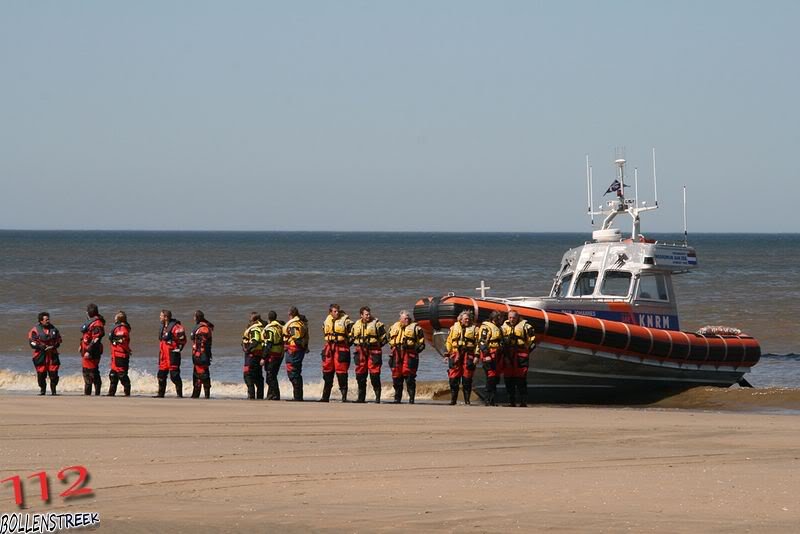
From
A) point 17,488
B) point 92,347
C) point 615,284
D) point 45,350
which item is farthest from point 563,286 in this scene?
point 17,488

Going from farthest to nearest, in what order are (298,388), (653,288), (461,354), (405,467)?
(653,288) → (298,388) → (461,354) → (405,467)

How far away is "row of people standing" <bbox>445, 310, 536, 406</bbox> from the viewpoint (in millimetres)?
14883

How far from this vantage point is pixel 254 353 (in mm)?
15477

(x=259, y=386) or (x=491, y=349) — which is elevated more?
(x=491, y=349)

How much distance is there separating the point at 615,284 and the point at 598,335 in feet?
5.35

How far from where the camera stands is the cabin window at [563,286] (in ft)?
59.8

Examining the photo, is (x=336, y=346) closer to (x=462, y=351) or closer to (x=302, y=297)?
(x=462, y=351)

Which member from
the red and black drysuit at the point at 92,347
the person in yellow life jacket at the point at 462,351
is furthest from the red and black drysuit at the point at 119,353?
the person in yellow life jacket at the point at 462,351

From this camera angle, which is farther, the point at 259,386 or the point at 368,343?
the point at 259,386

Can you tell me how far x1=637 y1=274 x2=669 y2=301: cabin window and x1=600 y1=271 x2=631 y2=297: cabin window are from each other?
20 centimetres

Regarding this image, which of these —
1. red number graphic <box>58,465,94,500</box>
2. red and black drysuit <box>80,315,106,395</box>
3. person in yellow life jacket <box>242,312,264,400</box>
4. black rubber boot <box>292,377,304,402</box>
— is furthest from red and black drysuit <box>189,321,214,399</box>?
red number graphic <box>58,465,94,500</box>

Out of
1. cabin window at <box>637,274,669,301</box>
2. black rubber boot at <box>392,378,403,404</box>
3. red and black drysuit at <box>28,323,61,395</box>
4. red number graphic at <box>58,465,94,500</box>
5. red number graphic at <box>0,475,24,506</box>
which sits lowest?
black rubber boot at <box>392,378,403,404</box>

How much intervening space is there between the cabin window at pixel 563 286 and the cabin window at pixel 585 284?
0.19 metres

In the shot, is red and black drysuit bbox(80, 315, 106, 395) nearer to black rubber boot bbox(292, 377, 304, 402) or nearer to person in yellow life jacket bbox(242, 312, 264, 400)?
person in yellow life jacket bbox(242, 312, 264, 400)
